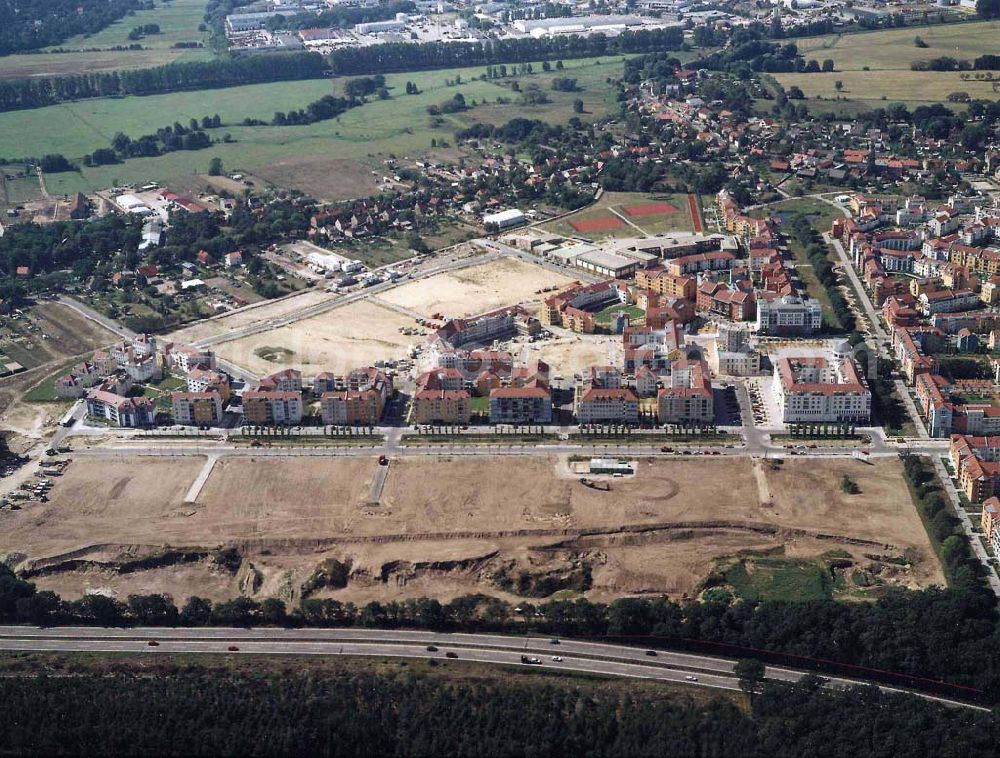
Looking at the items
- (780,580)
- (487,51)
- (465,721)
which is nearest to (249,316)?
(780,580)

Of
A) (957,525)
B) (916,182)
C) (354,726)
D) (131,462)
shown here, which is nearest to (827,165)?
(916,182)

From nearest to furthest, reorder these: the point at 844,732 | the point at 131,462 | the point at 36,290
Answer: the point at 844,732 < the point at 131,462 < the point at 36,290

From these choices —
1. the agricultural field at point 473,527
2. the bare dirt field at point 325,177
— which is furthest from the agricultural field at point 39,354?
the bare dirt field at point 325,177

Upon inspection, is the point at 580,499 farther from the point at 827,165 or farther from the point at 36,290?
the point at 827,165

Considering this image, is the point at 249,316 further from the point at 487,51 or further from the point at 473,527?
the point at 487,51

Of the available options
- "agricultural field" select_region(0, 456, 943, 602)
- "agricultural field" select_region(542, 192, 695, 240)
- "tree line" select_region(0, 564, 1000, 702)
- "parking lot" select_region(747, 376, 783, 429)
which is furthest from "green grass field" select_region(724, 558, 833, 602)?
"agricultural field" select_region(542, 192, 695, 240)

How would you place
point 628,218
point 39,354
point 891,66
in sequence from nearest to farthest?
point 39,354, point 628,218, point 891,66

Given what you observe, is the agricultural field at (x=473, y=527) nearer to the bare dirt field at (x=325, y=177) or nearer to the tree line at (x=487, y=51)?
the bare dirt field at (x=325, y=177)
